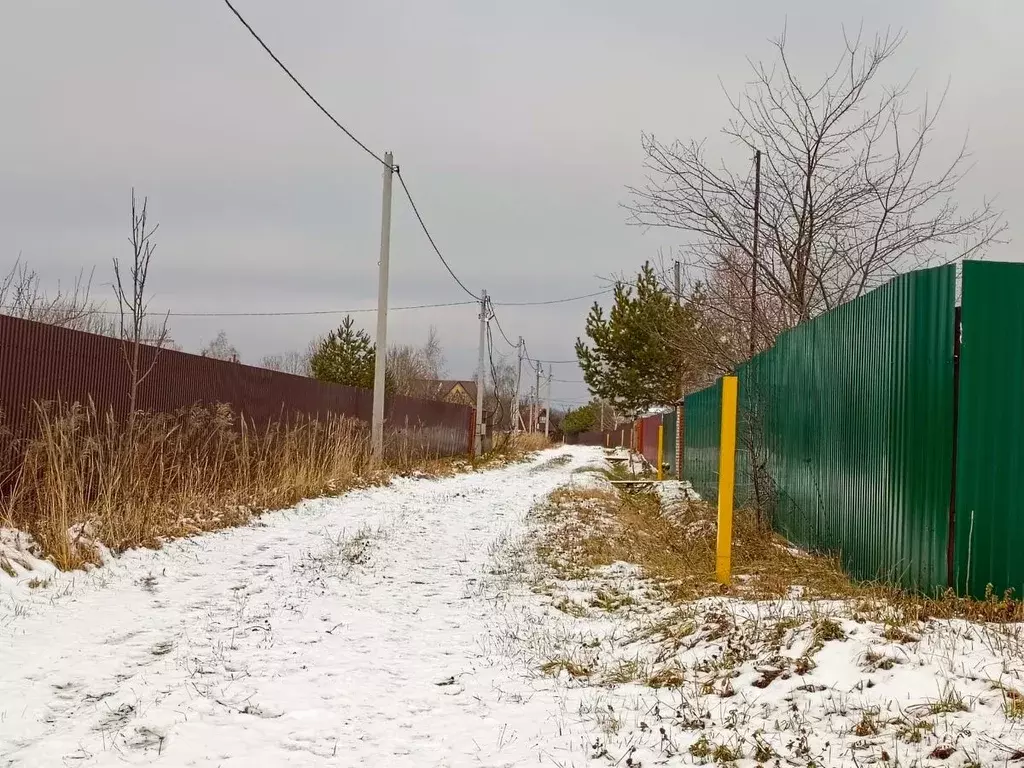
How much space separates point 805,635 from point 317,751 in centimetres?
228

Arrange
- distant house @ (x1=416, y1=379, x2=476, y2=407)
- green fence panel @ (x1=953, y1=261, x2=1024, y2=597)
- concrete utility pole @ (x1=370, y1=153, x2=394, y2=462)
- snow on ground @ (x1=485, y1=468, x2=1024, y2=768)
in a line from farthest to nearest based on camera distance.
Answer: distant house @ (x1=416, y1=379, x2=476, y2=407) → concrete utility pole @ (x1=370, y1=153, x2=394, y2=462) → green fence panel @ (x1=953, y1=261, x2=1024, y2=597) → snow on ground @ (x1=485, y1=468, x2=1024, y2=768)

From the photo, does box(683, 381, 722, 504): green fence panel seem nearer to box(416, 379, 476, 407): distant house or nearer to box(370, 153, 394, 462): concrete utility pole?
box(370, 153, 394, 462): concrete utility pole

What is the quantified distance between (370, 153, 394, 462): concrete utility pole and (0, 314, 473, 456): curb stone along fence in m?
0.73

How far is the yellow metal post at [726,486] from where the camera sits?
596 cm

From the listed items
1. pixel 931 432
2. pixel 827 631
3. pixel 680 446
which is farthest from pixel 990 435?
pixel 680 446

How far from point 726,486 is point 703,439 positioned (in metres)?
8.25

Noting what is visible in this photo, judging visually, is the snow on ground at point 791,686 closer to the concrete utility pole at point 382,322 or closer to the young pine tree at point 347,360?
the concrete utility pole at point 382,322

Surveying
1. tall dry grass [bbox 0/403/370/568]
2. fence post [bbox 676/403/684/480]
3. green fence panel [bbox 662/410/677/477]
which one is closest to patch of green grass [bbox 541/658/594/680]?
tall dry grass [bbox 0/403/370/568]

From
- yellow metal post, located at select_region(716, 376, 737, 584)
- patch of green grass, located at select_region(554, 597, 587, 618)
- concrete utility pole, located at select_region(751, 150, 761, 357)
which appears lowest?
patch of green grass, located at select_region(554, 597, 587, 618)

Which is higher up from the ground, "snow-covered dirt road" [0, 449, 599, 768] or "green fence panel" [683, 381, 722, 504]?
"green fence panel" [683, 381, 722, 504]

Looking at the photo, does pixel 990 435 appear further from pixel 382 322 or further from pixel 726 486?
pixel 382 322

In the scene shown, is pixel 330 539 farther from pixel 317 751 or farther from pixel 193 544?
pixel 317 751

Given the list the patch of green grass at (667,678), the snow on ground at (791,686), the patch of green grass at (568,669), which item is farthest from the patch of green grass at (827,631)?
the patch of green grass at (568,669)

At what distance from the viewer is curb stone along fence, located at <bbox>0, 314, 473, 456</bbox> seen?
7.03 meters
